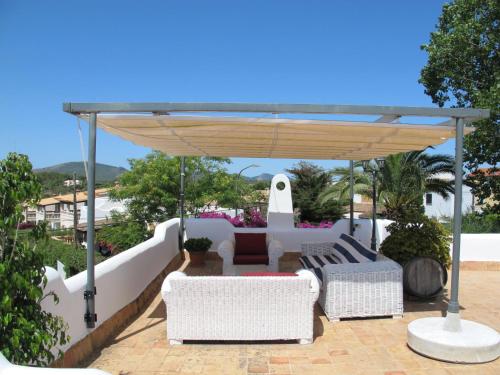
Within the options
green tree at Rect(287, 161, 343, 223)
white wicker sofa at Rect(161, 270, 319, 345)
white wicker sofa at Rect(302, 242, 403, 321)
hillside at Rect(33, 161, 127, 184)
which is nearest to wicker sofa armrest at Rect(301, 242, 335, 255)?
white wicker sofa at Rect(302, 242, 403, 321)

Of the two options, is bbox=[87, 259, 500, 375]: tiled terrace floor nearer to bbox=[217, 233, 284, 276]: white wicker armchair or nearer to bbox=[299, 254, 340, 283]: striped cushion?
bbox=[299, 254, 340, 283]: striped cushion

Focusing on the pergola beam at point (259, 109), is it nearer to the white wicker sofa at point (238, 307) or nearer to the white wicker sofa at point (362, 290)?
the white wicker sofa at point (238, 307)

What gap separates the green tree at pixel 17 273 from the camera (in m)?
2.59

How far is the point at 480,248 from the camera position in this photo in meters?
9.84

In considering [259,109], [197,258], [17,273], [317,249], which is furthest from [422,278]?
[17,273]

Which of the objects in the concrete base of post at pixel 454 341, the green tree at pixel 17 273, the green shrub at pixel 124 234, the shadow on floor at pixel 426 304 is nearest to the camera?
the green tree at pixel 17 273

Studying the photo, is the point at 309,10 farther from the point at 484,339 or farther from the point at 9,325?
the point at 9,325

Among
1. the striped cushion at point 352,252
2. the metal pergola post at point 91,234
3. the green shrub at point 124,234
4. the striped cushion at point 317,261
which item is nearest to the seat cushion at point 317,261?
the striped cushion at point 317,261

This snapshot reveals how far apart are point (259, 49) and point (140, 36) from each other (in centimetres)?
664

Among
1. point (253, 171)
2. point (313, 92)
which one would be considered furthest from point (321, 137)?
→ point (253, 171)

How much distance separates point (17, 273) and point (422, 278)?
19.6 feet

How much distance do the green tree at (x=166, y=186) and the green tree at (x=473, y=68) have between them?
11.7m

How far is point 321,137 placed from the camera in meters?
6.32

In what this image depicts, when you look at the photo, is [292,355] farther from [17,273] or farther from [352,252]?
[17,273]
